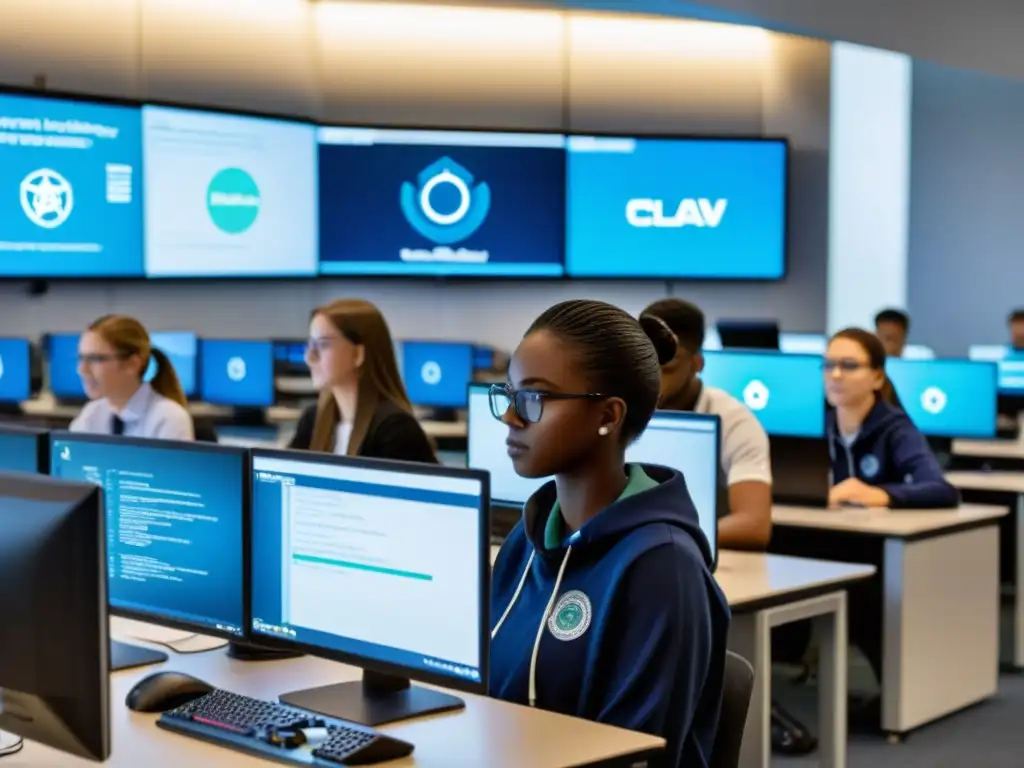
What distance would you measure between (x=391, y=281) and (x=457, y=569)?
6.97 m

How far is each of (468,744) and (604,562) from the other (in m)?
0.35

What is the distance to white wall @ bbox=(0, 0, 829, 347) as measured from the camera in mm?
7848

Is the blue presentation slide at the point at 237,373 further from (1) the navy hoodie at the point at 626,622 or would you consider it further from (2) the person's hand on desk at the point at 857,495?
(1) the navy hoodie at the point at 626,622

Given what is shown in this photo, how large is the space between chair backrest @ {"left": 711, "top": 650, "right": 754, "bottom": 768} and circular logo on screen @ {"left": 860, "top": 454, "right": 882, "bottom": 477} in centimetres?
294

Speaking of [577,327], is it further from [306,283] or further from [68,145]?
[306,283]

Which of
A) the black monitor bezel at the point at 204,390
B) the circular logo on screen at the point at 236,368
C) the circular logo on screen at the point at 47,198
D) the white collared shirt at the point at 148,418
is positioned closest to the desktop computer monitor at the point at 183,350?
the black monitor bezel at the point at 204,390

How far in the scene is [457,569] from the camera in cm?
230

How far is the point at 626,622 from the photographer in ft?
7.40

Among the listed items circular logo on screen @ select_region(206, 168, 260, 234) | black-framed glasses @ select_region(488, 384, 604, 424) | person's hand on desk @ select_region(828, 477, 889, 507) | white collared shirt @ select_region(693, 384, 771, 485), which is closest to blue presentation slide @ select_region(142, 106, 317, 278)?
circular logo on screen @ select_region(206, 168, 260, 234)

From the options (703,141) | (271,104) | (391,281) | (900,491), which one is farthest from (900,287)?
(900,491)

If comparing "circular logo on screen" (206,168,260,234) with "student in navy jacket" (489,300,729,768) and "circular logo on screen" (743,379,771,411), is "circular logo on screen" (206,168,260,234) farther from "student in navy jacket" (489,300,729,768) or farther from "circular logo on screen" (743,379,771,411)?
"student in navy jacket" (489,300,729,768)

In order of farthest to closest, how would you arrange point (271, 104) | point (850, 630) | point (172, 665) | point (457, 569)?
point (271, 104) → point (850, 630) → point (172, 665) → point (457, 569)

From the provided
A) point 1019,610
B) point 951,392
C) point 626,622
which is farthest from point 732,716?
point 951,392

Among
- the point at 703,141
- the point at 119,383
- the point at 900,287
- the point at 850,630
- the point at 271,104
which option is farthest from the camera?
the point at 900,287
